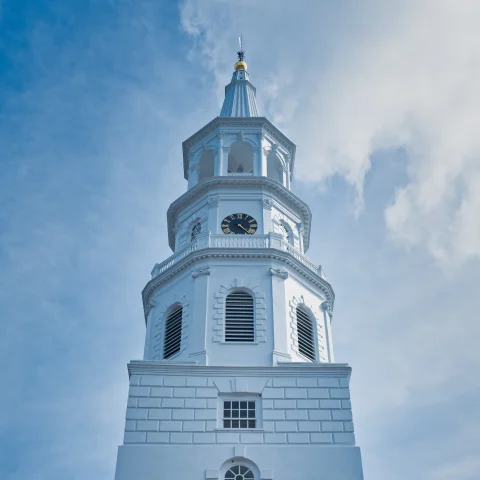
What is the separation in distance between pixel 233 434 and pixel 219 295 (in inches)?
292

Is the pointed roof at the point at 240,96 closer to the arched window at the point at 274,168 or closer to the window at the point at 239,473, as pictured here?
the arched window at the point at 274,168

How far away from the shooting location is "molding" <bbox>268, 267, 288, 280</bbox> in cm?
3634

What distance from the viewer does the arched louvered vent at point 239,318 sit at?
3403 centimetres

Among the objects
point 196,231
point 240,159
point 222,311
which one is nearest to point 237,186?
point 196,231

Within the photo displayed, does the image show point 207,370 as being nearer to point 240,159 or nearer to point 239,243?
point 239,243

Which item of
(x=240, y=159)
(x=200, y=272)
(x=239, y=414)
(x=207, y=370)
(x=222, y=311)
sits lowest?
(x=239, y=414)

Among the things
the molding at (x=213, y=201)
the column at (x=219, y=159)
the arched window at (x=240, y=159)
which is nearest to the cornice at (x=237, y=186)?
the molding at (x=213, y=201)

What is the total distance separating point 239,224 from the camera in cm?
3978

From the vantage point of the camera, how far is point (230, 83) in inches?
2087

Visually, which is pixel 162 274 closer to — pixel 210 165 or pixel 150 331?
pixel 150 331

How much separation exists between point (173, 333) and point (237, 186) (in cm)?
981

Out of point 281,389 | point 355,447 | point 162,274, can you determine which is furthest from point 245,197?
point 355,447

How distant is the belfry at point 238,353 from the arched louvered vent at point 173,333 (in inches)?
2.6

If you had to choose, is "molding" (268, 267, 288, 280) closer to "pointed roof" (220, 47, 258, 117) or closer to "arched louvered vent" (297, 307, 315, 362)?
"arched louvered vent" (297, 307, 315, 362)
